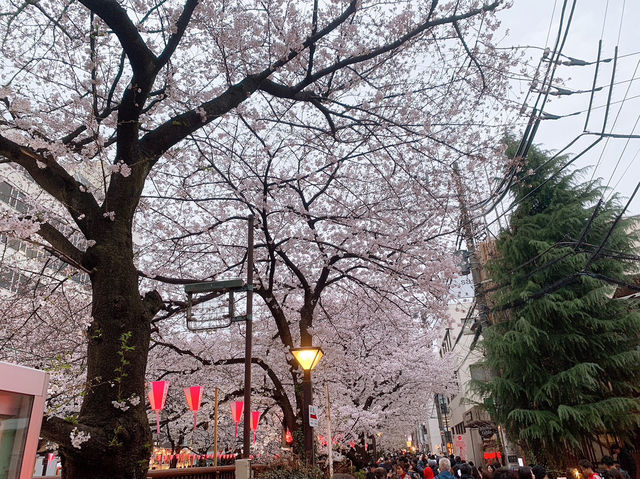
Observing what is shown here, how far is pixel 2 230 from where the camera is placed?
4.65 metres

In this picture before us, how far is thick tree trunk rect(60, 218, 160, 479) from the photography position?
3.71 metres

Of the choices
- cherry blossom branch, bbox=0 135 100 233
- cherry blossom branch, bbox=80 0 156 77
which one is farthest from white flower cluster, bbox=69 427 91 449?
cherry blossom branch, bbox=80 0 156 77

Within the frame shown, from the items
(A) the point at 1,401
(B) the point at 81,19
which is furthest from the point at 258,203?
(A) the point at 1,401

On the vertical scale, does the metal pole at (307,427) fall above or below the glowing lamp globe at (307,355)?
below

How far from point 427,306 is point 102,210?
25.3 ft

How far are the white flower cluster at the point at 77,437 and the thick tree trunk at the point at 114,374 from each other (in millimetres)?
22

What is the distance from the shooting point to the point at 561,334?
1544cm

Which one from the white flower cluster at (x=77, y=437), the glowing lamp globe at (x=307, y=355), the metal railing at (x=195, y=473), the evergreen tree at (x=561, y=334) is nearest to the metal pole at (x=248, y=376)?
the metal railing at (x=195, y=473)

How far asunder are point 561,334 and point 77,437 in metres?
16.0

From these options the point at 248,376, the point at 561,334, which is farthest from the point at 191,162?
the point at 561,334

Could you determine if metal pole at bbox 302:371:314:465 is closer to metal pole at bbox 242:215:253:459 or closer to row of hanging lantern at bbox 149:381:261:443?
row of hanging lantern at bbox 149:381:261:443

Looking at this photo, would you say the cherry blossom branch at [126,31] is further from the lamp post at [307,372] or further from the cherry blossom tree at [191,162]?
the lamp post at [307,372]

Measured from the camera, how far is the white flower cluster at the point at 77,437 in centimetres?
351

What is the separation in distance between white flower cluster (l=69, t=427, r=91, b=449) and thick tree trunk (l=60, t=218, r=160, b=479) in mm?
22
